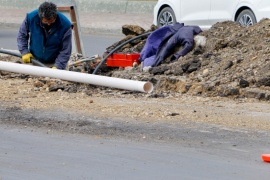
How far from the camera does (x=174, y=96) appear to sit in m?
11.6

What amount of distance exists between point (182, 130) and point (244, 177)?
1883 millimetres

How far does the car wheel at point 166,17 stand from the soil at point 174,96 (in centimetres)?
559

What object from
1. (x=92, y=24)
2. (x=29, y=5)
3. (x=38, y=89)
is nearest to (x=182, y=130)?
(x=38, y=89)

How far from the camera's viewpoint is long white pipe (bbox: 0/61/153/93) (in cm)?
938

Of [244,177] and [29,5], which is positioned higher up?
[29,5]

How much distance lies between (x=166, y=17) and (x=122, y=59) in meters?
6.65

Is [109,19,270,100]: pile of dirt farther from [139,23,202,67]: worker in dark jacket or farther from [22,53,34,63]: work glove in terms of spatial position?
[22,53,34,63]: work glove

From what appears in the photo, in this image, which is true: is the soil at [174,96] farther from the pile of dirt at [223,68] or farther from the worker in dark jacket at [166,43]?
the worker in dark jacket at [166,43]

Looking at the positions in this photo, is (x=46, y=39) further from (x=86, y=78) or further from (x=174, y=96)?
(x=86, y=78)

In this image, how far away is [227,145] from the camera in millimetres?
8711

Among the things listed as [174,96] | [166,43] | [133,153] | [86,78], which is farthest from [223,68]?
[133,153]

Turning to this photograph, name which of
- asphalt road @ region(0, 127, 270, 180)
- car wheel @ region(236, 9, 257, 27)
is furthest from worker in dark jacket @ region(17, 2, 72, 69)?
car wheel @ region(236, 9, 257, 27)

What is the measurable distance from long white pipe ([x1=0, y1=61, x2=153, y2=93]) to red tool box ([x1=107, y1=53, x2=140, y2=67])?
89.3 inches

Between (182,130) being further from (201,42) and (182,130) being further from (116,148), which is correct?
(201,42)
